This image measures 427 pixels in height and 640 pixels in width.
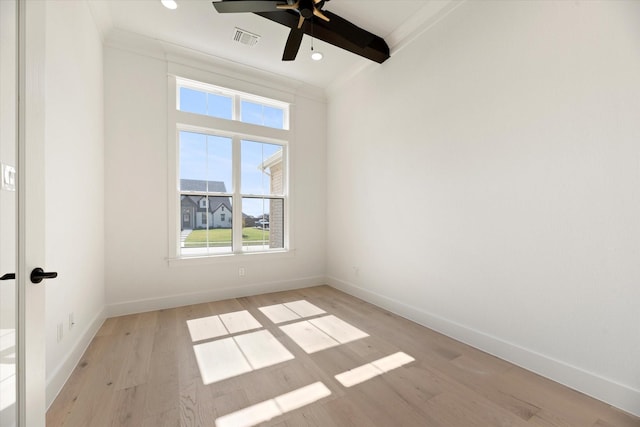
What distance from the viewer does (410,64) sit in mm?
3092

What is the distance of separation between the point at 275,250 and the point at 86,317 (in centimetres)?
231

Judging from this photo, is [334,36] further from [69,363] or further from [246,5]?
[69,363]

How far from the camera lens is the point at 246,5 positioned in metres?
2.17

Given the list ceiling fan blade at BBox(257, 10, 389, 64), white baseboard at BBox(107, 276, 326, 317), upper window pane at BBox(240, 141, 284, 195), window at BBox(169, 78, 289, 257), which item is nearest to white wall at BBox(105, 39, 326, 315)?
white baseboard at BBox(107, 276, 326, 317)

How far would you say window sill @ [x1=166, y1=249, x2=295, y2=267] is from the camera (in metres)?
3.46

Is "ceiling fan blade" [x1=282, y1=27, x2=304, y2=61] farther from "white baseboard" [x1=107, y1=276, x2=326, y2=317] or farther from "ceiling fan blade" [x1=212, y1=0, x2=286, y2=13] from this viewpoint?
"white baseboard" [x1=107, y1=276, x2=326, y2=317]

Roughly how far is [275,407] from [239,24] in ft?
11.9

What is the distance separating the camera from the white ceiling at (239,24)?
272 centimetres

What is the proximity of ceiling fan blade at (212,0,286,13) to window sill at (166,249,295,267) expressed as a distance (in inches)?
110

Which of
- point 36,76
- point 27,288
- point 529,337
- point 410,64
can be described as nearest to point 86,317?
point 27,288

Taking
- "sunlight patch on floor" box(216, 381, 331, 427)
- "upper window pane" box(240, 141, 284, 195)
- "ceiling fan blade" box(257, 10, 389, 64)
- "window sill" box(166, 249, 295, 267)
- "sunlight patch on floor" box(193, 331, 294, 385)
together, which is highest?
"ceiling fan blade" box(257, 10, 389, 64)

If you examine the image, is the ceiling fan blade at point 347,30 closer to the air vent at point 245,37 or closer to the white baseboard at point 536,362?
the air vent at point 245,37

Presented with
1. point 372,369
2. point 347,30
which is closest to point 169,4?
point 347,30

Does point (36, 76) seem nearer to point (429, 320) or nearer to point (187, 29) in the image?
point (187, 29)
